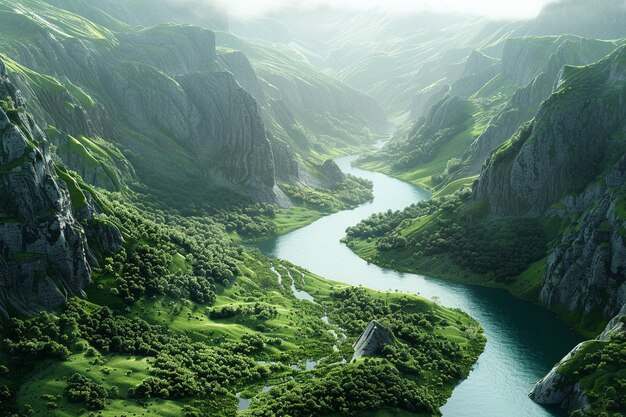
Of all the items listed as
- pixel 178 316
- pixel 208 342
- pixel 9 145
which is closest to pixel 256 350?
pixel 208 342

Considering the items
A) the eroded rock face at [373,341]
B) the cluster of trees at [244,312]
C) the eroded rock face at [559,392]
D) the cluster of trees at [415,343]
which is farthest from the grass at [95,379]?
the eroded rock face at [559,392]

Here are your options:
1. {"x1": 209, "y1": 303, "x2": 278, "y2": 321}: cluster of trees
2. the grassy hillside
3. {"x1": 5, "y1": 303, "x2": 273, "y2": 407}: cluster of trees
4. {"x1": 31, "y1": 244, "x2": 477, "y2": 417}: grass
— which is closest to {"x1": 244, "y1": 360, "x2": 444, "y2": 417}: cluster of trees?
the grassy hillside

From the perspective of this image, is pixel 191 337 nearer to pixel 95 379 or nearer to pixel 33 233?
pixel 95 379

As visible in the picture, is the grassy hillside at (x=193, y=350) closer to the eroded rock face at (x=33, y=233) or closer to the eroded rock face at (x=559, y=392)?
the eroded rock face at (x=33, y=233)

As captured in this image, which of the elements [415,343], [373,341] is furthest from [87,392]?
[415,343]

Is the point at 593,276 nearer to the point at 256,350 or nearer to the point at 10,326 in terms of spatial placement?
the point at 256,350

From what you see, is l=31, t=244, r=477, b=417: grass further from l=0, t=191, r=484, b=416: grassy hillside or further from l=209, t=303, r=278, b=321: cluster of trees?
l=209, t=303, r=278, b=321: cluster of trees
